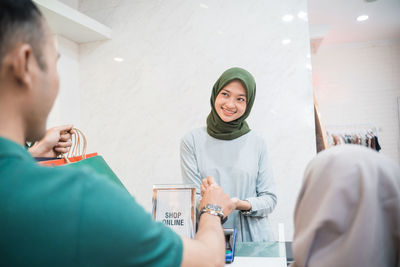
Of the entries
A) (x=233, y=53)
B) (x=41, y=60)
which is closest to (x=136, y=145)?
(x=233, y=53)

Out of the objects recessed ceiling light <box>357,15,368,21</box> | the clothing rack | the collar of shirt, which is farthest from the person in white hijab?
the clothing rack

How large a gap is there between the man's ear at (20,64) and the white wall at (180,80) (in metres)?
2.61

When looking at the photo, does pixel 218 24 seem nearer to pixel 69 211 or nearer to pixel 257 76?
pixel 257 76

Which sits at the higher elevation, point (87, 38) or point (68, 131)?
point (87, 38)

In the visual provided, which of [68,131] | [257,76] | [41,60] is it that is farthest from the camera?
[257,76]

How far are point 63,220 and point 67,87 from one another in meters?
3.28

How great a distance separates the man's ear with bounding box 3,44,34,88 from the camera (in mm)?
548

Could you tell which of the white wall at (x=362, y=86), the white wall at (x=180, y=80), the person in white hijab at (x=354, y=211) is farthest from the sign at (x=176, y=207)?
the white wall at (x=362, y=86)

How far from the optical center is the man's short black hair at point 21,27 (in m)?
0.54

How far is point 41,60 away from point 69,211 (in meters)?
0.30

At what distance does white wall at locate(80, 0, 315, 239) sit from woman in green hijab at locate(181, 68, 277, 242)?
1185 millimetres

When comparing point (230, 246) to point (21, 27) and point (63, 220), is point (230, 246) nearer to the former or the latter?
point (63, 220)

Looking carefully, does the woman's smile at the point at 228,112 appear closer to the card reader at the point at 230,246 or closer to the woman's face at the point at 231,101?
the woman's face at the point at 231,101

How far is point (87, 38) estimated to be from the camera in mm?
3457
